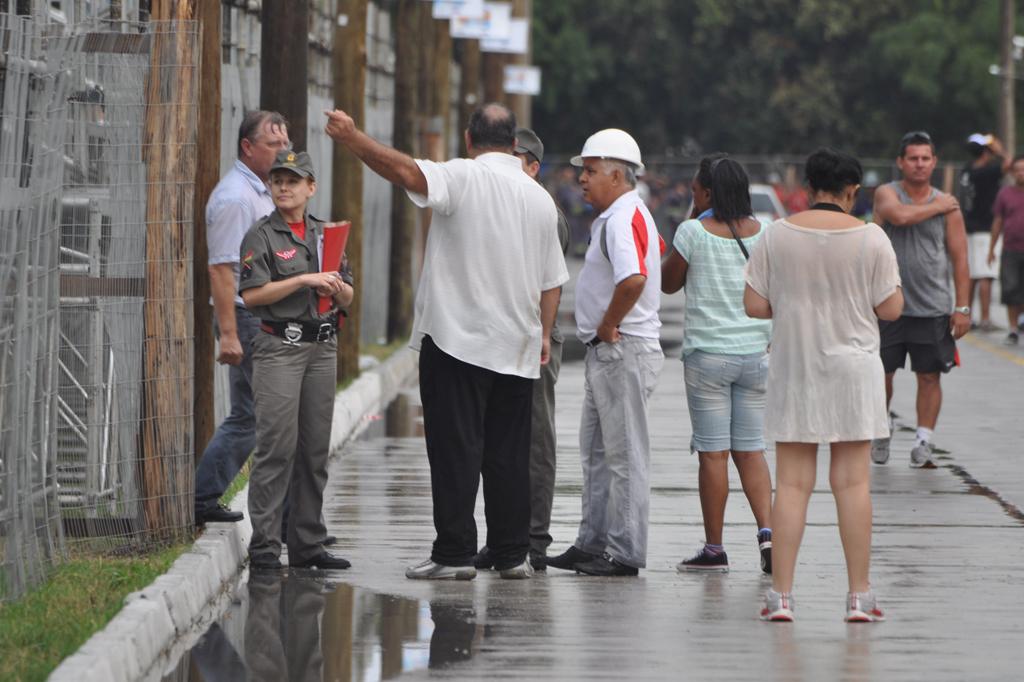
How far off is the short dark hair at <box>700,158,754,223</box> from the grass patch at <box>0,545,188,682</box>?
277 centimetres

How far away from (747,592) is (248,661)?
236cm

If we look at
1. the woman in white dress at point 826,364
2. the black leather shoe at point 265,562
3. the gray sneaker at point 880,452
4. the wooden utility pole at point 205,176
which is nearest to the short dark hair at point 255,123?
the wooden utility pole at point 205,176

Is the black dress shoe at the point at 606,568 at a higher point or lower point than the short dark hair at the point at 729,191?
lower

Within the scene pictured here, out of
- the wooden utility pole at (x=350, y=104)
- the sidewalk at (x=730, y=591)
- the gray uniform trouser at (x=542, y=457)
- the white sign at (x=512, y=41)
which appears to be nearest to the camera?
the sidewalk at (x=730, y=591)

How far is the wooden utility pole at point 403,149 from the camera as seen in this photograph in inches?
827

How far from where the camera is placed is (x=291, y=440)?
883 cm

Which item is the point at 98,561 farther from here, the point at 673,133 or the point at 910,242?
the point at 673,133

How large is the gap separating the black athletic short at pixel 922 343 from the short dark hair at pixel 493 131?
173 inches

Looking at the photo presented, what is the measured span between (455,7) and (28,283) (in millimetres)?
16087

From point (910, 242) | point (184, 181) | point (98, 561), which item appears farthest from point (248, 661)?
point (910, 242)

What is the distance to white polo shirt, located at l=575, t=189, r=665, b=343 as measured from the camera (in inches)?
337

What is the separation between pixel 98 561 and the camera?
8367 millimetres

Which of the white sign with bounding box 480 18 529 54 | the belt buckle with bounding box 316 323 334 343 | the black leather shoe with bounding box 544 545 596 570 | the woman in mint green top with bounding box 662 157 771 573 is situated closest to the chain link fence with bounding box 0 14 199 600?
the belt buckle with bounding box 316 323 334 343

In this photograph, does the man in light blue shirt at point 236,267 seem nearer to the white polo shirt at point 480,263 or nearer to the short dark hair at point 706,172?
the white polo shirt at point 480,263
